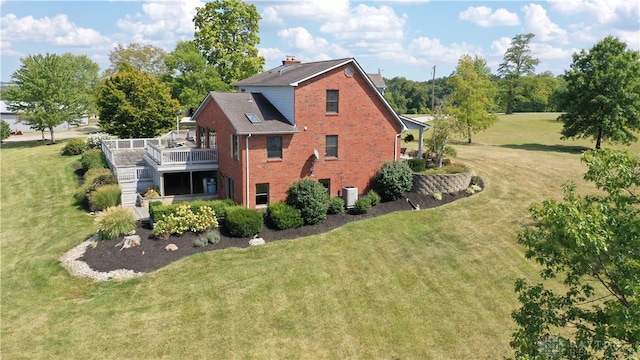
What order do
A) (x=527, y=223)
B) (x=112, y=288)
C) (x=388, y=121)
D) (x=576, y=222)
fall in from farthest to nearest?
(x=388, y=121), (x=527, y=223), (x=112, y=288), (x=576, y=222)

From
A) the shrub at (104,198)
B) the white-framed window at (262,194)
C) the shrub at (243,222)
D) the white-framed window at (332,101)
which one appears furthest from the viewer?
the shrub at (104,198)

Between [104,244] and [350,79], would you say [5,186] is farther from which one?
[350,79]

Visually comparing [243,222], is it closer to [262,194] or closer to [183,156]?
[262,194]

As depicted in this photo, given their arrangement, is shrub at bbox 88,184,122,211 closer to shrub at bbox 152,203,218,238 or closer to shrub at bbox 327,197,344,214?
shrub at bbox 152,203,218,238

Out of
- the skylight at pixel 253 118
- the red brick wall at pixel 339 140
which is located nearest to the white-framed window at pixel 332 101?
the red brick wall at pixel 339 140

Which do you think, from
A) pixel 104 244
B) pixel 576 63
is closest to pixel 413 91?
pixel 576 63

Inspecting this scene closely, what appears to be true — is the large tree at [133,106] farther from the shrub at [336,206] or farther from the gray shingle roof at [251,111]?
the shrub at [336,206]
